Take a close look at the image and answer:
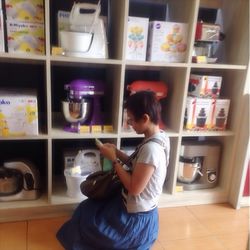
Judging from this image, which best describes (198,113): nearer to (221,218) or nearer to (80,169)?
(221,218)

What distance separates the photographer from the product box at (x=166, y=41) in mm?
1480

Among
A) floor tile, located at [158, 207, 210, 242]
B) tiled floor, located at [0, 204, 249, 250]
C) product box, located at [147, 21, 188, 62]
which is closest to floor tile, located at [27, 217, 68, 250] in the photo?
tiled floor, located at [0, 204, 249, 250]

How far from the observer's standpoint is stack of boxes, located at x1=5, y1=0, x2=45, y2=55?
129cm

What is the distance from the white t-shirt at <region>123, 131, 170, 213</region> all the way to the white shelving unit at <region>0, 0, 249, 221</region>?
364mm

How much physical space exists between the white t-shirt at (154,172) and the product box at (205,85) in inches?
21.0

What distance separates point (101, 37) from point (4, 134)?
667mm

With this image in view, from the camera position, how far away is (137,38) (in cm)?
146

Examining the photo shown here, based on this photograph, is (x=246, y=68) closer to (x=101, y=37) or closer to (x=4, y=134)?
(x=101, y=37)

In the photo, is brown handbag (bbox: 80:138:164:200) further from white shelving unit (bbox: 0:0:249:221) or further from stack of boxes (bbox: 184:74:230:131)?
stack of boxes (bbox: 184:74:230:131)

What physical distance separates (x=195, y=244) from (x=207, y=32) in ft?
3.67

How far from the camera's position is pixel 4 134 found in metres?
1.38

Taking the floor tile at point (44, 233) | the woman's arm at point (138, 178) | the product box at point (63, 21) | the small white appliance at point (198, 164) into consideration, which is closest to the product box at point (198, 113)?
the small white appliance at point (198, 164)

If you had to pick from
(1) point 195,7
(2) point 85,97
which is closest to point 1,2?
(2) point 85,97

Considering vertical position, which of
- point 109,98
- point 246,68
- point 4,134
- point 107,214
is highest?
point 246,68
